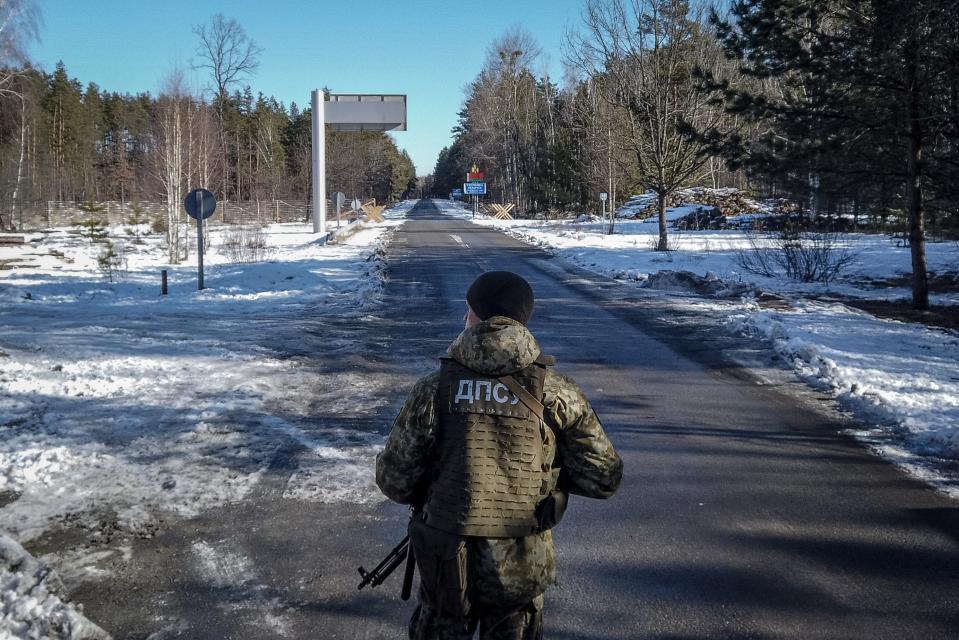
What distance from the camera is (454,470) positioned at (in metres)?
2.44

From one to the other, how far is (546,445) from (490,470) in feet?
0.68

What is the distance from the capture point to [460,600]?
2400mm

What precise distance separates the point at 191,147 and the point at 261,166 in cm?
3482

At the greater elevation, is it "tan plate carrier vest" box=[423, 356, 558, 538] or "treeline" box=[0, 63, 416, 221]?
"treeline" box=[0, 63, 416, 221]

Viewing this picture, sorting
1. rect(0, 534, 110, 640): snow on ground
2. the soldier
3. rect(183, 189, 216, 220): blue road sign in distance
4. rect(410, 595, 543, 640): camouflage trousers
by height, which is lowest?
rect(0, 534, 110, 640): snow on ground

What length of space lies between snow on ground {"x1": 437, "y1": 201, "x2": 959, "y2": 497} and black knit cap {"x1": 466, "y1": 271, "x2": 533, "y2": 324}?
4.21 metres

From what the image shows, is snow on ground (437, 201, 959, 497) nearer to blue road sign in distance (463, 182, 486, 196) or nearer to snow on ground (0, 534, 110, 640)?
snow on ground (0, 534, 110, 640)

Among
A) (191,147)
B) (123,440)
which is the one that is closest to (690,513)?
(123,440)

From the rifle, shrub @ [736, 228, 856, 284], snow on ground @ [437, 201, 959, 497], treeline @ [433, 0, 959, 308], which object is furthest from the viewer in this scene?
shrub @ [736, 228, 856, 284]

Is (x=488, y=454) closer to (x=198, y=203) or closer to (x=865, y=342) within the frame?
(x=865, y=342)

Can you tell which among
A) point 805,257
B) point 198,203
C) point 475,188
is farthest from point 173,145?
point 475,188

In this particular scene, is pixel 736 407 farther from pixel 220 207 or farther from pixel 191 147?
pixel 220 207

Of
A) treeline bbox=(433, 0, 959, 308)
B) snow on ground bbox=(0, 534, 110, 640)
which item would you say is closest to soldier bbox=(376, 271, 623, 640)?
snow on ground bbox=(0, 534, 110, 640)

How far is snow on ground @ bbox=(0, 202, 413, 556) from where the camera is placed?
518 centimetres
